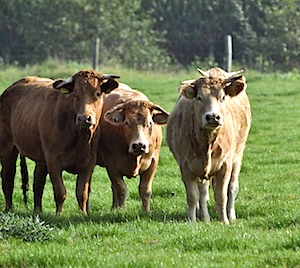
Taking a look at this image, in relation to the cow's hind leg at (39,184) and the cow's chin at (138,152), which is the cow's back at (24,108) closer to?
the cow's hind leg at (39,184)

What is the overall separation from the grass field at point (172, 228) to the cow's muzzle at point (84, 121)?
104 cm

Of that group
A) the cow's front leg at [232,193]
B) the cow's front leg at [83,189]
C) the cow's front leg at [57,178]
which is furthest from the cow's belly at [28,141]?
the cow's front leg at [232,193]

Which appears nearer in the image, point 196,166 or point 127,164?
point 196,166

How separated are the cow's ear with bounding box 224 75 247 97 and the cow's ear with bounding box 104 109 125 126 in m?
1.54

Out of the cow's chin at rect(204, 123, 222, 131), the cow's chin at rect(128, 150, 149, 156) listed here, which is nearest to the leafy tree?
the cow's chin at rect(128, 150, 149, 156)

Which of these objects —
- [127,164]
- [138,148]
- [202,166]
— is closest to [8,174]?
[127,164]

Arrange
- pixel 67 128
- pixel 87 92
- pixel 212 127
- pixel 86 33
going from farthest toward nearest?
pixel 86 33, pixel 67 128, pixel 87 92, pixel 212 127

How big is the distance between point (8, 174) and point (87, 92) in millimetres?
2390

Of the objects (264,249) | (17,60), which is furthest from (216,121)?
(17,60)

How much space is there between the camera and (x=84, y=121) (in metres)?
10.7

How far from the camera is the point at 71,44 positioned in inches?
1762

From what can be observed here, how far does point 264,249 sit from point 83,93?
12.7 ft

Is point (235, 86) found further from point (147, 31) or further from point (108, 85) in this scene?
point (147, 31)

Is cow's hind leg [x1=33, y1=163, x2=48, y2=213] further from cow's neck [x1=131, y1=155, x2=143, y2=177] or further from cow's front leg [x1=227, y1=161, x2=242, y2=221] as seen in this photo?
cow's front leg [x1=227, y1=161, x2=242, y2=221]
